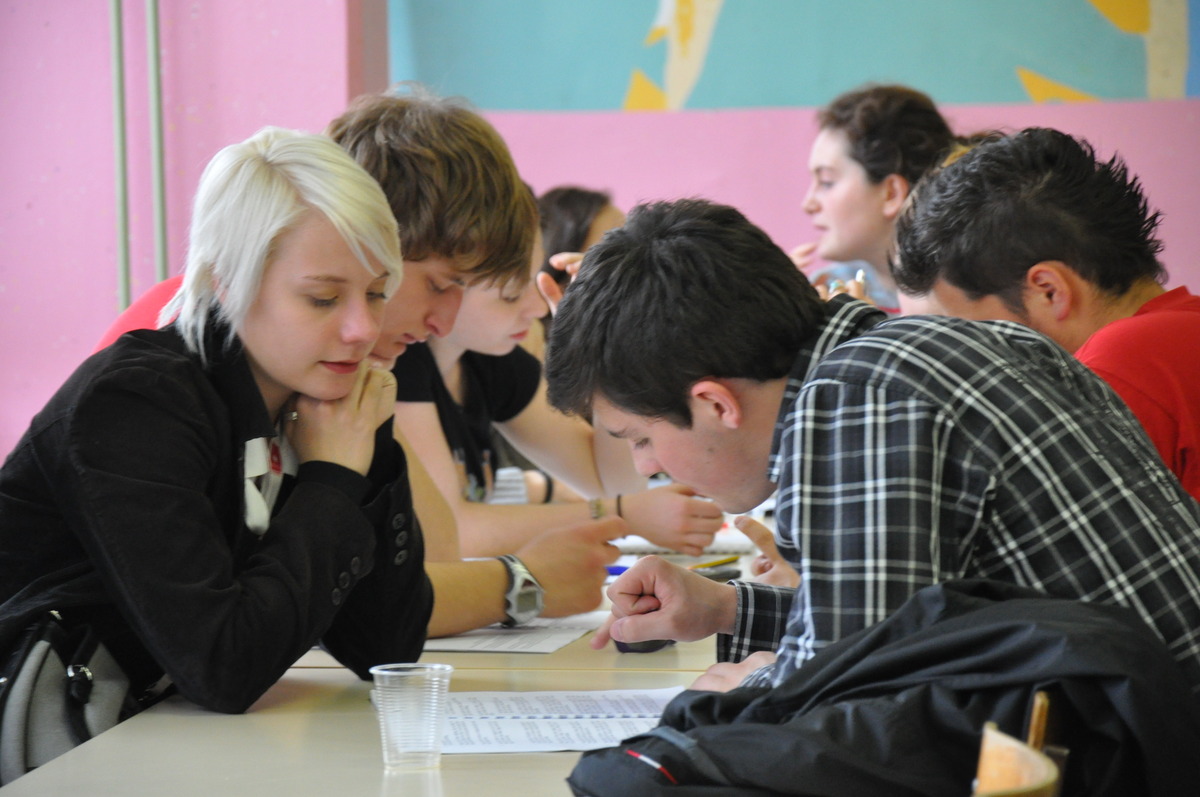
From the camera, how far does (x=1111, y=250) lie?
1769 millimetres

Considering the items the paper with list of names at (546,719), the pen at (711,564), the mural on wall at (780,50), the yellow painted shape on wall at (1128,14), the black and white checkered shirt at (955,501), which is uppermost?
the yellow painted shape on wall at (1128,14)

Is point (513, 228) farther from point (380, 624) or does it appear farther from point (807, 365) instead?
point (807, 365)

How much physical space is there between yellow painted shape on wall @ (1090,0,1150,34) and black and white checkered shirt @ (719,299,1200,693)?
401 cm

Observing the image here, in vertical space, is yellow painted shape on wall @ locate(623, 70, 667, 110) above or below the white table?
above

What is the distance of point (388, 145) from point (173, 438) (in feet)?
Answer: 2.28

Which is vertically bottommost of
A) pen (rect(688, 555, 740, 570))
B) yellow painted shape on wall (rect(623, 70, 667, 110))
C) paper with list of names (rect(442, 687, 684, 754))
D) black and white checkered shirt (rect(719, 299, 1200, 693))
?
pen (rect(688, 555, 740, 570))

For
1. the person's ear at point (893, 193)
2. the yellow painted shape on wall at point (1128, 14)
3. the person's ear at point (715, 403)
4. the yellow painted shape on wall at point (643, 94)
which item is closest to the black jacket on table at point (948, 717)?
the person's ear at point (715, 403)

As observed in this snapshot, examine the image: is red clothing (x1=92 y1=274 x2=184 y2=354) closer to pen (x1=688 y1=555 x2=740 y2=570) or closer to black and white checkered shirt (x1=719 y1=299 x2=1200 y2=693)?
pen (x1=688 y1=555 x2=740 y2=570)

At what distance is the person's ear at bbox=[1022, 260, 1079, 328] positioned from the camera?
1770 mm

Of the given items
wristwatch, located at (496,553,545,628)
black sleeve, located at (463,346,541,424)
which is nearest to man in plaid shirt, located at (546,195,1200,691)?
wristwatch, located at (496,553,545,628)

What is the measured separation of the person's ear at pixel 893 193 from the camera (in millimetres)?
3342

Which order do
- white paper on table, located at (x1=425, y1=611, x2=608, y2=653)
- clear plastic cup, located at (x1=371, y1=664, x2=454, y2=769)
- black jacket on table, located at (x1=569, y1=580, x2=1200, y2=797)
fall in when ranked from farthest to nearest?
1. white paper on table, located at (x1=425, y1=611, x2=608, y2=653)
2. clear plastic cup, located at (x1=371, y1=664, x2=454, y2=769)
3. black jacket on table, located at (x1=569, y1=580, x2=1200, y2=797)

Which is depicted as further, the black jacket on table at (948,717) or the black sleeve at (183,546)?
the black sleeve at (183,546)

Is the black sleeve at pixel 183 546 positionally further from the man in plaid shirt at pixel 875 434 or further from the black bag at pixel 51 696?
the man in plaid shirt at pixel 875 434
